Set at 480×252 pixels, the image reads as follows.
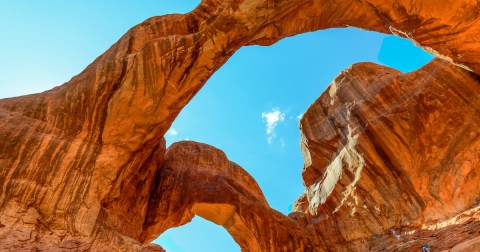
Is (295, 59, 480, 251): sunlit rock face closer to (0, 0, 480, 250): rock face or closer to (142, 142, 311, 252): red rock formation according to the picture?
(0, 0, 480, 250): rock face

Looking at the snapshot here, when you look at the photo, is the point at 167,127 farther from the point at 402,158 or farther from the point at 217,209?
the point at 402,158

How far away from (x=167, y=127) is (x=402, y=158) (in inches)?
477

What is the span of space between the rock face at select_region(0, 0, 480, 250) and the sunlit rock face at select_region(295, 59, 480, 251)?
7cm

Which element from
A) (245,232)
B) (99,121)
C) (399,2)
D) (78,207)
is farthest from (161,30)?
(245,232)

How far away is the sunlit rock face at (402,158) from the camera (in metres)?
16.0

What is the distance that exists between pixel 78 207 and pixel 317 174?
15.7 meters

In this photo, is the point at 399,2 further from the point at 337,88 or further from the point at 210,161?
the point at 210,161

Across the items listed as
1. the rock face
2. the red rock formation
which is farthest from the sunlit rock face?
the red rock formation

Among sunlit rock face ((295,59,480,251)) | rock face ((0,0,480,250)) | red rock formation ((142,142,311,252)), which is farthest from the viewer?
red rock formation ((142,142,311,252))

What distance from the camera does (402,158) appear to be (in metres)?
17.5

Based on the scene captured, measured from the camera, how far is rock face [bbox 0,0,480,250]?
11555 millimetres

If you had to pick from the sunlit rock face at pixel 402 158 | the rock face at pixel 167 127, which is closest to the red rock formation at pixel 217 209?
the rock face at pixel 167 127

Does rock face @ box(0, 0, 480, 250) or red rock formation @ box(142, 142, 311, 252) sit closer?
rock face @ box(0, 0, 480, 250)

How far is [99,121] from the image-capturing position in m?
13.2
